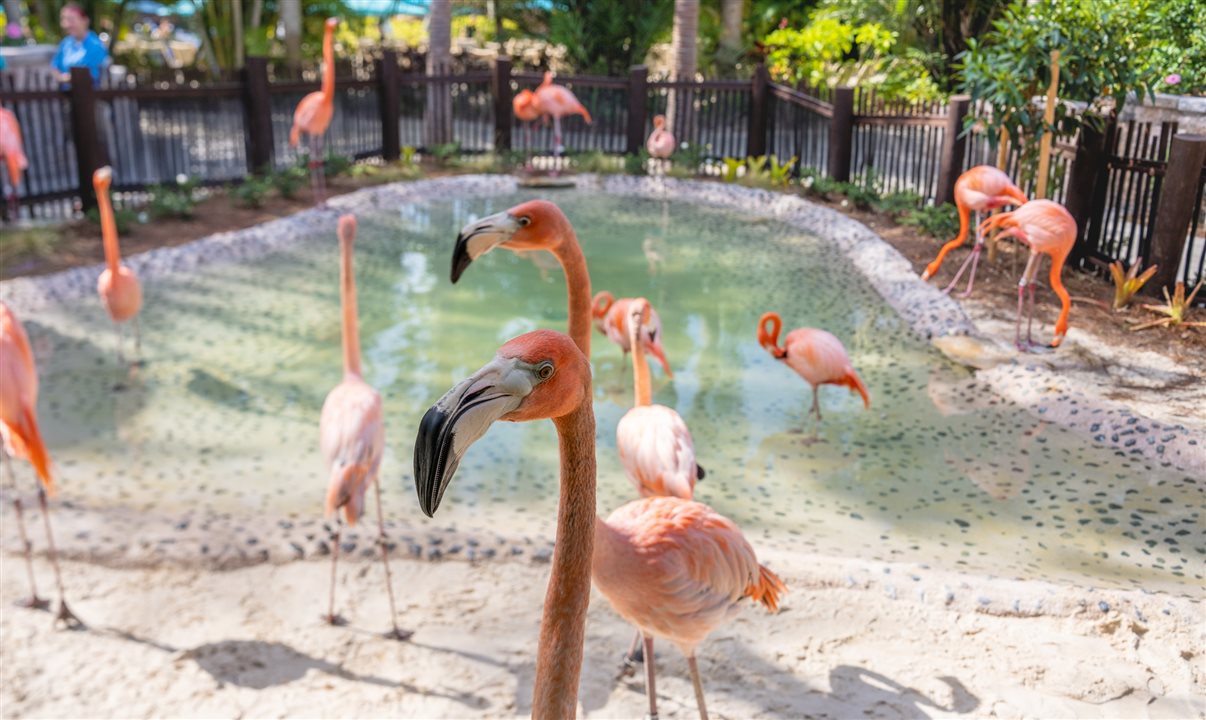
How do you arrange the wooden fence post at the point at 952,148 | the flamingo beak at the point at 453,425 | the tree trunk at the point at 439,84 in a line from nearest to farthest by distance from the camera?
1. the flamingo beak at the point at 453,425
2. the wooden fence post at the point at 952,148
3. the tree trunk at the point at 439,84

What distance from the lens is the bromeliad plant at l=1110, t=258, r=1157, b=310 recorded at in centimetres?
722

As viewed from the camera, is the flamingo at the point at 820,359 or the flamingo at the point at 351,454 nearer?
the flamingo at the point at 351,454

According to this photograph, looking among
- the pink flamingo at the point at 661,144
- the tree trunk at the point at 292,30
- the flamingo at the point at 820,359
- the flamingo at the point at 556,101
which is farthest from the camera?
the tree trunk at the point at 292,30

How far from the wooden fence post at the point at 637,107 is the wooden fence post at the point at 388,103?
11.0 feet

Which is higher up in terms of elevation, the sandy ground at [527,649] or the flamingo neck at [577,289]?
the flamingo neck at [577,289]

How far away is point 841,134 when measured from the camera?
11.9 m

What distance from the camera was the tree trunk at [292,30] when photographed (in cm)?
1744

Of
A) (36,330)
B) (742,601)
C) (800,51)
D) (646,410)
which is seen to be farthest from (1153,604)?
(800,51)

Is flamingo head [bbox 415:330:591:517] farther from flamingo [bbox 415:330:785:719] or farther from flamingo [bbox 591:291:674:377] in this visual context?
flamingo [bbox 591:291:674:377]

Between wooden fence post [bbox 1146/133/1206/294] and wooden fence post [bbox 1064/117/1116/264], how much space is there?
3.09 ft

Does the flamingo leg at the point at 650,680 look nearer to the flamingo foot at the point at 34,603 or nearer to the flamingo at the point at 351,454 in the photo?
the flamingo at the point at 351,454

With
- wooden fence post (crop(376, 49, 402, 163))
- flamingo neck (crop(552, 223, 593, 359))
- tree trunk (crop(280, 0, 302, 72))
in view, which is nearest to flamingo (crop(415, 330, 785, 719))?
flamingo neck (crop(552, 223, 593, 359))

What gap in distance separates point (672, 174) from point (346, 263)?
30.7ft

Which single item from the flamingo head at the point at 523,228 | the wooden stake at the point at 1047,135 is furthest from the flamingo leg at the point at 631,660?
the wooden stake at the point at 1047,135
